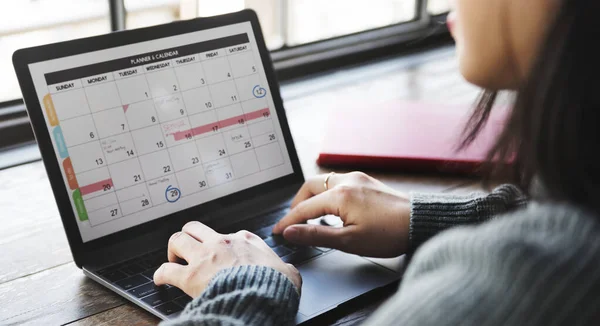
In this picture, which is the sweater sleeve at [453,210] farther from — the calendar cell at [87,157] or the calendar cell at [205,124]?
the calendar cell at [87,157]

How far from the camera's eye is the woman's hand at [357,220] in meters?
0.94

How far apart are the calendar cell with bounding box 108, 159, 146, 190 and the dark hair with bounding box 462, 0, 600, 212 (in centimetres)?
59

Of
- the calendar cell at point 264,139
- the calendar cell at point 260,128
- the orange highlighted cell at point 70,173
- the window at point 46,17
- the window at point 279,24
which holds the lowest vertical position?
the calendar cell at point 264,139

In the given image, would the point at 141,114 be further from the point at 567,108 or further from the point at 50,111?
the point at 567,108

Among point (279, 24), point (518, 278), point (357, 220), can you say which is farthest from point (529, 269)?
point (279, 24)

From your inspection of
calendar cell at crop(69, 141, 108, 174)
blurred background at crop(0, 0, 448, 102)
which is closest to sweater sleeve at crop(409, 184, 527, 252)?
calendar cell at crop(69, 141, 108, 174)

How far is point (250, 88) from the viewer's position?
114cm

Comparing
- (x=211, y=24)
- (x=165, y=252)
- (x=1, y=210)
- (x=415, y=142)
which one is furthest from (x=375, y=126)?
(x=1, y=210)

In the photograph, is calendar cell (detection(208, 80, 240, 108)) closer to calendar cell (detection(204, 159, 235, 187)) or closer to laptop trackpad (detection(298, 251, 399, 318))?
calendar cell (detection(204, 159, 235, 187))

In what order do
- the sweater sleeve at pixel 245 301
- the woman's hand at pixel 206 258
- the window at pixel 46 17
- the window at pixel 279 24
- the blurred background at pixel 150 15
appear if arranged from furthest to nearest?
the window at pixel 46 17, the blurred background at pixel 150 15, the window at pixel 279 24, the woman's hand at pixel 206 258, the sweater sleeve at pixel 245 301

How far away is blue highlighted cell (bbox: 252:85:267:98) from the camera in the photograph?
114cm

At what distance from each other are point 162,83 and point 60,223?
0.99 feet

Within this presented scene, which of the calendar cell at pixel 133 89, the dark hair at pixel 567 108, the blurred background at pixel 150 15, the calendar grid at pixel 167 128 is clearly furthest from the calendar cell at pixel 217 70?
the blurred background at pixel 150 15

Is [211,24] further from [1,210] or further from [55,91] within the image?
[1,210]
